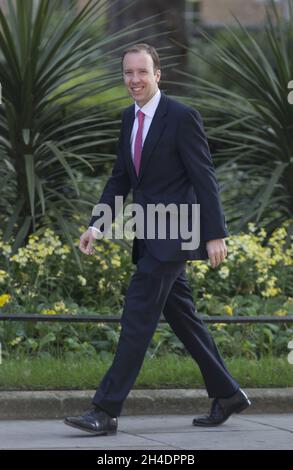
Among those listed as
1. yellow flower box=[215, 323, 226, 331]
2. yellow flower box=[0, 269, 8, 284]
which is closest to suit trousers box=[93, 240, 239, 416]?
yellow flower box=[215, 323, 226, 331]

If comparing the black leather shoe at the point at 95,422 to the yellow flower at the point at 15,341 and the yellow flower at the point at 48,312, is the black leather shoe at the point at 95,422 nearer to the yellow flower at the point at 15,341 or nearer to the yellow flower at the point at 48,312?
the yellow flower at the point at 15,341

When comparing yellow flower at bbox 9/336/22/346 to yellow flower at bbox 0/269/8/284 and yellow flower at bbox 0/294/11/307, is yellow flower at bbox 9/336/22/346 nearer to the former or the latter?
yellow flower at bbox 0/294/11/307

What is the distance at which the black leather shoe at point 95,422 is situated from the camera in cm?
582

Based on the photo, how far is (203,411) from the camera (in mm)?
6703

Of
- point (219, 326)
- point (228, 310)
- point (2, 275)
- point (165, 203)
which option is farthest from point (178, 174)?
point (2, 275)

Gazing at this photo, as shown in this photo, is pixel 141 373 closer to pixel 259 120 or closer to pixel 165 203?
pixel 165 203

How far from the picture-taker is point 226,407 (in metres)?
6.22

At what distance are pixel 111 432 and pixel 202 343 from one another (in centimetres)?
65

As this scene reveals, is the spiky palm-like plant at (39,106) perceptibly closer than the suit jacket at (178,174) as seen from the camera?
No

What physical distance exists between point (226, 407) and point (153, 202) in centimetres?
116

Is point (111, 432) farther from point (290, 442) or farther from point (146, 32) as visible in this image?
point (146, 32)

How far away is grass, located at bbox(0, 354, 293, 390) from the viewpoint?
6.65 m

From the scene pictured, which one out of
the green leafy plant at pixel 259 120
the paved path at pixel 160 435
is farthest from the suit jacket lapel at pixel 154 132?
the green leafy plant at pixel 259 120
